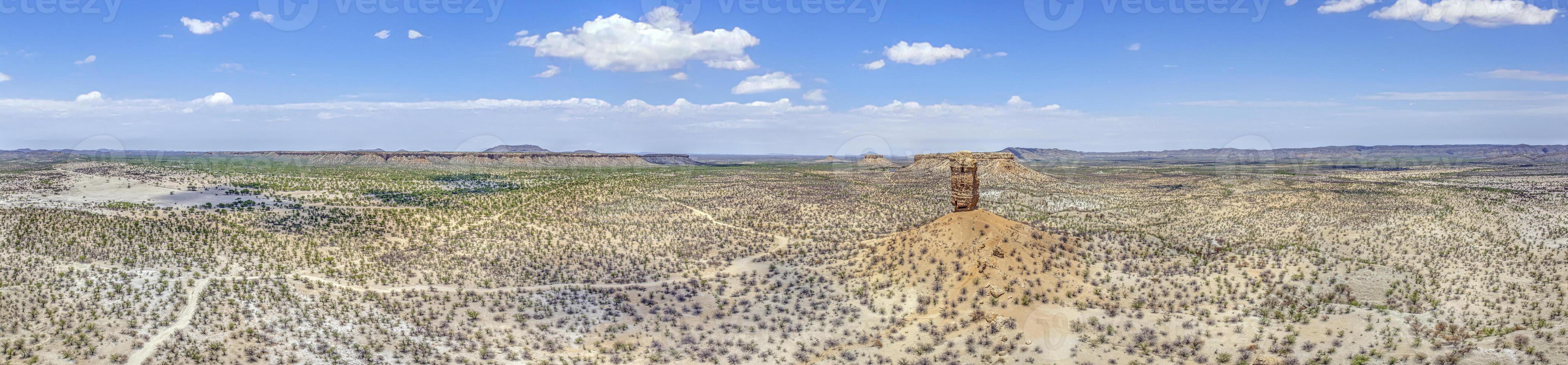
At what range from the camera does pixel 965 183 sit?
1070 inches

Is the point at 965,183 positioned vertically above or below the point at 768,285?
above

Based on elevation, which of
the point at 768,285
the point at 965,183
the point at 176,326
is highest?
the point at 965,183

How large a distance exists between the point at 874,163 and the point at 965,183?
435ft

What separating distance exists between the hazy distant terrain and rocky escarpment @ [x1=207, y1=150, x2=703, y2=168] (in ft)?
345

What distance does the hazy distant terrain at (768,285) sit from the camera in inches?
667

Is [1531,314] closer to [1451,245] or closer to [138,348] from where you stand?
[1451,245]

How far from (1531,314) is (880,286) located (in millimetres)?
18043

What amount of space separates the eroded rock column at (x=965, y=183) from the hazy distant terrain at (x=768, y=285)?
5.42ft

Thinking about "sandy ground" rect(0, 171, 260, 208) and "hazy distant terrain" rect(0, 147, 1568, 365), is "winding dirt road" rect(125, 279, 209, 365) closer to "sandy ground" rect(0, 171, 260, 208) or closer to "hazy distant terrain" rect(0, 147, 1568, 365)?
"hazy distant terrain" rect(0, 147, 1568, 365)

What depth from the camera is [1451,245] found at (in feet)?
92.7

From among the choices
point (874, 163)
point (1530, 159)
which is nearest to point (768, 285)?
point (874, 163)

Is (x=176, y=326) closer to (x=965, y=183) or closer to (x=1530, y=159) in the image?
(x=965, y=183)

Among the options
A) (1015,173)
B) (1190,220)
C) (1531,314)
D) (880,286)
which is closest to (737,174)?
(1015,173)

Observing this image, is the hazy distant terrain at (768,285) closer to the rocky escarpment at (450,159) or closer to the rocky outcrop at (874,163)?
the rocky outcrop at (874,163)
